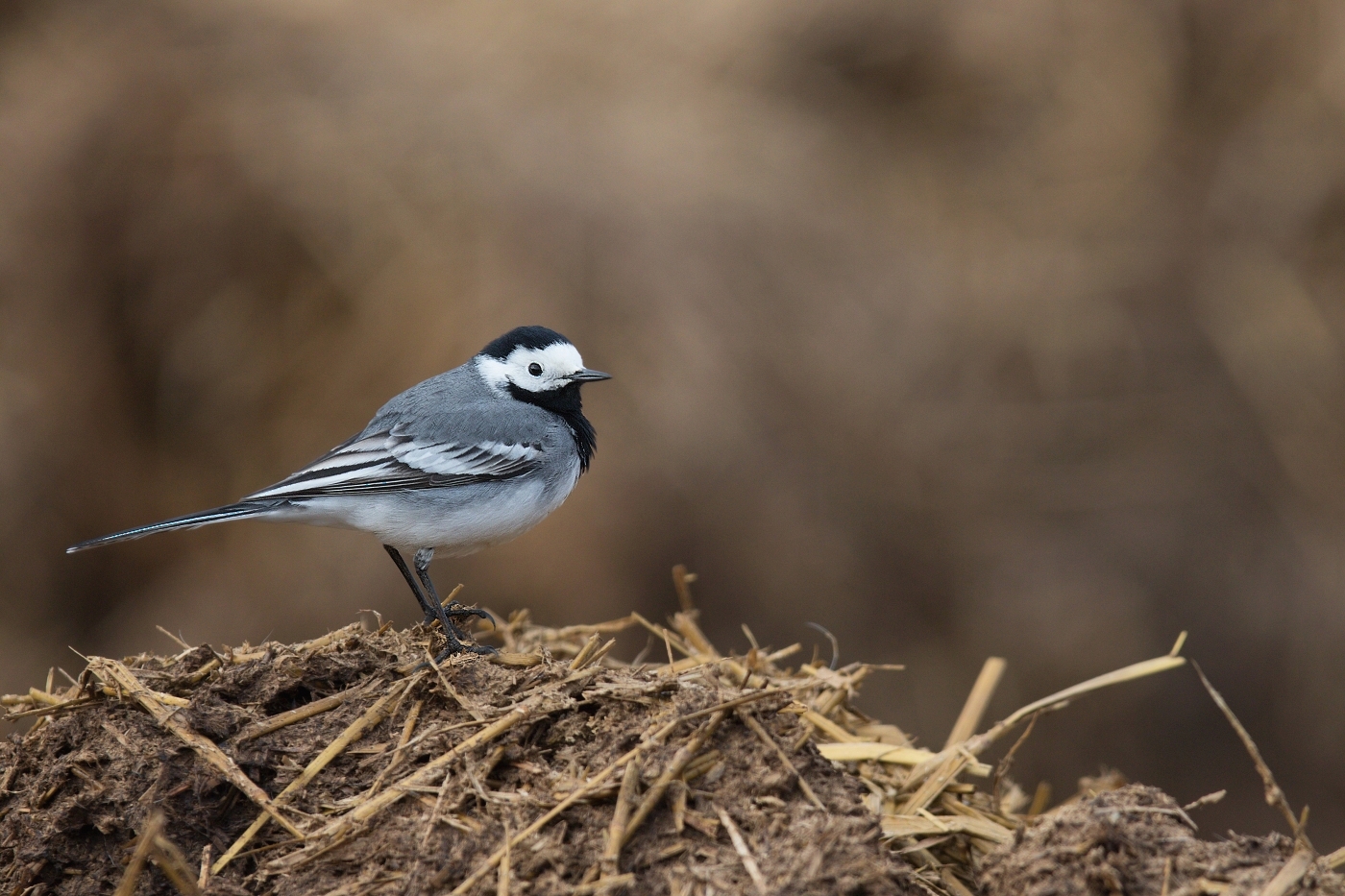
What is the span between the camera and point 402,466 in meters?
5.13

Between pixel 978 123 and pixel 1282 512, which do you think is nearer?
pixel 1282 512

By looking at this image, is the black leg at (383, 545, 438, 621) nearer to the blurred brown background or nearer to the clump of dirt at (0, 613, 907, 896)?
the clump of dirt at (0, 613, 907, 896)

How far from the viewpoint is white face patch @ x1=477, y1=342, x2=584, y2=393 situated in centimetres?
568

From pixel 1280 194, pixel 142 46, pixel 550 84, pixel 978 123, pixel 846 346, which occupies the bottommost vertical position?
pixel 846 346

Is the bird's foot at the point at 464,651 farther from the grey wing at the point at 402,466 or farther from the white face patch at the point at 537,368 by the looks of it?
the white face patch at the point at 537,368

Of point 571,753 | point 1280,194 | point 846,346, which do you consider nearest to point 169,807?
point 571,753

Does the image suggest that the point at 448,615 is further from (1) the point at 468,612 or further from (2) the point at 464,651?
(2) the point at 464,651

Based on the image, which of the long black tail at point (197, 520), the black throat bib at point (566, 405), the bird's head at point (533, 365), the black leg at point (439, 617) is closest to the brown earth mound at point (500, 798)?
the black leg at point (439, 617)

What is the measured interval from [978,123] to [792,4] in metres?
2.01

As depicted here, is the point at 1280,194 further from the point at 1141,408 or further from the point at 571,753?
the point at 571,753

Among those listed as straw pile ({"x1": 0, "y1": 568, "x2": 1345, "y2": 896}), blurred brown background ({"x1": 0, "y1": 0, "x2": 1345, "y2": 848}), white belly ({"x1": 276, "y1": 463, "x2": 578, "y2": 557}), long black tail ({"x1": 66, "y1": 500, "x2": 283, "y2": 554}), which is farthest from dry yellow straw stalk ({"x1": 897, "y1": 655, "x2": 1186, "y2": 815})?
blurred brown background ({"x1": 0, "y1": 0, "x2": 1345, "y2": 848})

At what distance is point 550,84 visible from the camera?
10.1 metres

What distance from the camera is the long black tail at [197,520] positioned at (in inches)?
174

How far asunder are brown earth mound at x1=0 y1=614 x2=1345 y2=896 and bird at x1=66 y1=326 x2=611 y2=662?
0.96m
